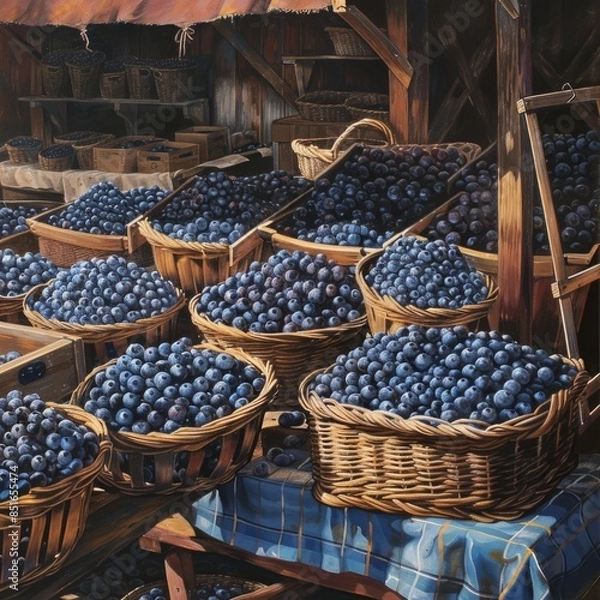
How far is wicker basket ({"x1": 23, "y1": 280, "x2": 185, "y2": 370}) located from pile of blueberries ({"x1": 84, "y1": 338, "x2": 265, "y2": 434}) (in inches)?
22.9

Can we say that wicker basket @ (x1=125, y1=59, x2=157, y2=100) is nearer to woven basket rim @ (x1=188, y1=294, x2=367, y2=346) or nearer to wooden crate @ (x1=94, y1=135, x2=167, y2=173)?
wooden crate @ (x1=94, y1=135, x2=167, y2=173)

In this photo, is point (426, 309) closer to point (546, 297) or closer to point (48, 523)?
point (546, 297)

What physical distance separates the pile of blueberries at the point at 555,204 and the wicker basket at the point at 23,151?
441 cm

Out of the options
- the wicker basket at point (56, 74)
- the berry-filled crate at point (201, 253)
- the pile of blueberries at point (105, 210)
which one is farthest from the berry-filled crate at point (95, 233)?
the wicker basket at point (56, 74)

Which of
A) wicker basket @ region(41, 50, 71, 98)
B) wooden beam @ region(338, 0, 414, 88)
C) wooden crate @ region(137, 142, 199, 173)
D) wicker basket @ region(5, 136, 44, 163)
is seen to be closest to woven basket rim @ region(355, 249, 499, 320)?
wooden beam @ region(338, 0, 414, 88)

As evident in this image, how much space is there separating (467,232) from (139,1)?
7.28 ft

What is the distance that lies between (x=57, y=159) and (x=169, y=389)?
4850mm

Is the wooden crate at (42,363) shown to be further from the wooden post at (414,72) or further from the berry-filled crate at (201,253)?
the wooden post at (414,72)

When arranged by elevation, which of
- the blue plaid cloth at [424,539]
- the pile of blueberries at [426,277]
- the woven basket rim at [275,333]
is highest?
the pile of blueberries at [426,277]

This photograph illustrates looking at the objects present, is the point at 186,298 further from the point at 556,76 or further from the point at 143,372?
the point at 556,76

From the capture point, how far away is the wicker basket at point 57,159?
6871 mm

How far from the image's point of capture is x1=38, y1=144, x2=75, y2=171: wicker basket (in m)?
6.87

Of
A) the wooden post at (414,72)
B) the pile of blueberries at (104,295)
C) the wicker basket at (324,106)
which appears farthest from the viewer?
the wicker basket at (324,106)

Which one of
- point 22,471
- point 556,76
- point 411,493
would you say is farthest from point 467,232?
point 556,76
